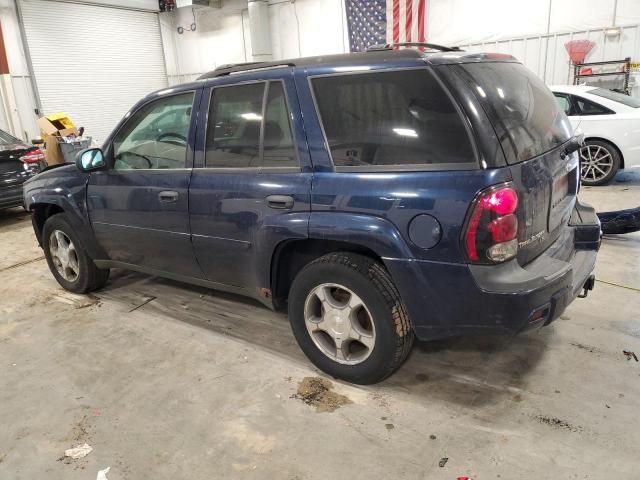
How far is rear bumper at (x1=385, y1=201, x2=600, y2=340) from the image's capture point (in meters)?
2.14

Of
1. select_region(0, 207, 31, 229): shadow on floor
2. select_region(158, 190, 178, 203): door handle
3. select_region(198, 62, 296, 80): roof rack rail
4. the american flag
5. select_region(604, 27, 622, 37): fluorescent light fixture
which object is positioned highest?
the american flag

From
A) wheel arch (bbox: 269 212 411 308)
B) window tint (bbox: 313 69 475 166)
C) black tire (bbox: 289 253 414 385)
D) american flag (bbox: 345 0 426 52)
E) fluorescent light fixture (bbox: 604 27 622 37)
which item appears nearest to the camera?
window tint (bbox: 313 69 475 166)

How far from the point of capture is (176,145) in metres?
3.20

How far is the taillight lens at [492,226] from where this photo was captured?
206cm

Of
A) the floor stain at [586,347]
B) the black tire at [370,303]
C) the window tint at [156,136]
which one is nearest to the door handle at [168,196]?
the window tint at [156,136]

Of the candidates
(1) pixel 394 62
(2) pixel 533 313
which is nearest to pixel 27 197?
(1) pixel 394 62

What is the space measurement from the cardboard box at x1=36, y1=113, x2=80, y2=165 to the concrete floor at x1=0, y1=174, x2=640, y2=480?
727cm

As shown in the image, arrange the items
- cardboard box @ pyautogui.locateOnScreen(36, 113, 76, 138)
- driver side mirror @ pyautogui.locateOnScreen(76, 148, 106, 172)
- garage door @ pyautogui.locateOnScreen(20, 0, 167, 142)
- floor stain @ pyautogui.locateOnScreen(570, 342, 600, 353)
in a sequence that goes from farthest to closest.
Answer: garage door @ pyautogui.locateOnScreen(20, 0, 167, 142), cardboard box @ pyautogui.locateOnScreen(36, 113, 76, 138), driver side mirror @ pyautogui.locateOnScreen(76, 148, 106, 172), floor stain @ pyautogui.locateOnScreen(570, 342, 600, 353)

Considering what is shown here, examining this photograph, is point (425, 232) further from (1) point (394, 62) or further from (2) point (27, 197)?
(2) point (27, 197)

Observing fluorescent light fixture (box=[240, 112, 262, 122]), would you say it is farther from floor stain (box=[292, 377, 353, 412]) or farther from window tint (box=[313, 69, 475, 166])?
floor stain (box=[292, 377, 353, 412])

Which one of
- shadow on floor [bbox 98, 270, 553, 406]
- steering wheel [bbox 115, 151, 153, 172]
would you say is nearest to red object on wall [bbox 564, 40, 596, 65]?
shadow on floor [bbox 98, 270, 553, 406]

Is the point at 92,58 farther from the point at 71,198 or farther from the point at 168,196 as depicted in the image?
the point at 168,196

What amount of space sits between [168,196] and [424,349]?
1.91m

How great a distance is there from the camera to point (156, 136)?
11.0ft
